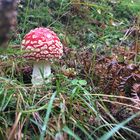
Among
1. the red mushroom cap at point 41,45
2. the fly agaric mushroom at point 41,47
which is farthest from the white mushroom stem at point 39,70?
the red mushroom cap at point 41,45

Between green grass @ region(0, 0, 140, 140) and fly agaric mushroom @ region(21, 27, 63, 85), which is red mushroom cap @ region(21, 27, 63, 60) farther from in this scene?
green grass @ region(0, 0, 140, 140)

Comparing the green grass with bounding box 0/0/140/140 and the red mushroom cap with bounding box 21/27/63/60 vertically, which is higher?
the red mushroom cap with bounding box 21/27/63/60

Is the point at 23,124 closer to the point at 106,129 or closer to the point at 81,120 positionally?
the point at 81,120

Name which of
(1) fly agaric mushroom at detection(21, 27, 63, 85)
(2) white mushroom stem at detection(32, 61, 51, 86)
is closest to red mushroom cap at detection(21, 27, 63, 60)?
(1) fly agaric mushroom at detection(21, 27, 63, 85)

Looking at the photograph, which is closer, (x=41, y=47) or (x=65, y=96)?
(x=65, y=96)

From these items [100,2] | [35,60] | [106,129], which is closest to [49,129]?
[106,129]

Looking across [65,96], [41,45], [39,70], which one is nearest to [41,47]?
[41,45]

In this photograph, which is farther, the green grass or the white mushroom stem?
the white mushroom stem

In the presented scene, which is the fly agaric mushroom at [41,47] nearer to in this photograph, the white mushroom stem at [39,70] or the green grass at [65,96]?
the white mushroom stem at [39,70]

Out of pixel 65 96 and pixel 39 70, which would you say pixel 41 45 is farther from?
pixel 65 96
